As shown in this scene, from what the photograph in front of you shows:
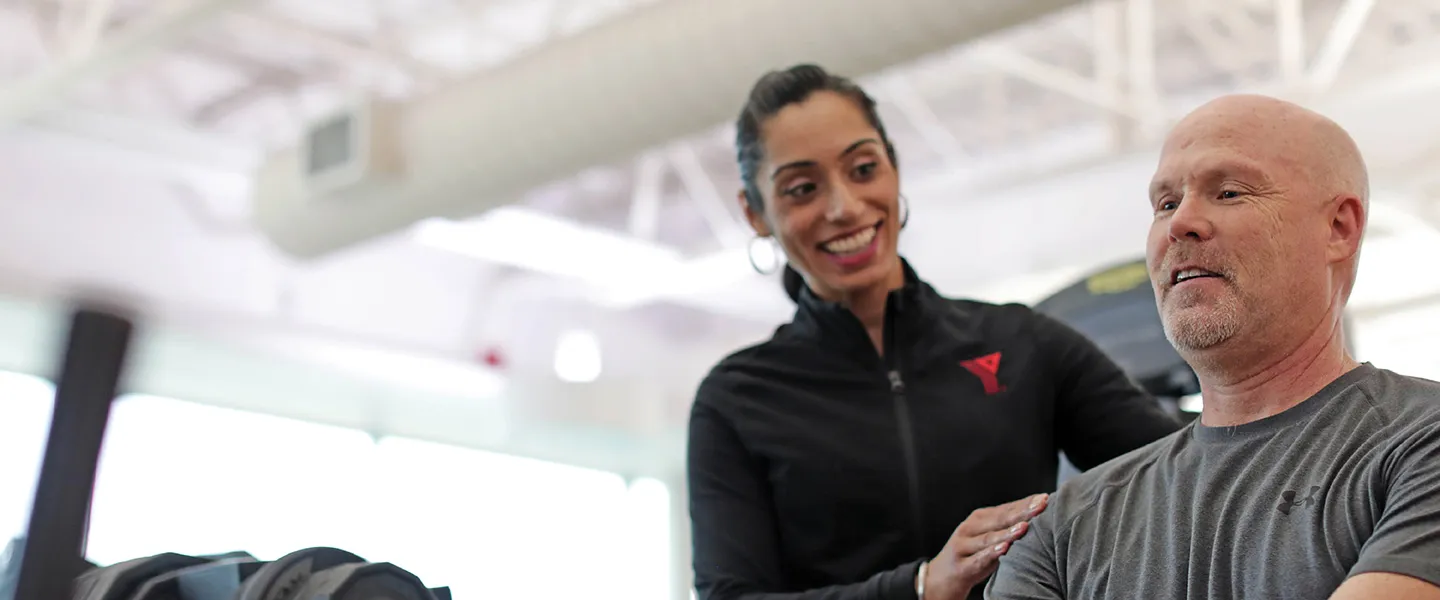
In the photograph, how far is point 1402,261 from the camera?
586cm

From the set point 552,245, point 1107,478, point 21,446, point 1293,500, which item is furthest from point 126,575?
point 552,245

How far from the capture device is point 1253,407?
3.93ft

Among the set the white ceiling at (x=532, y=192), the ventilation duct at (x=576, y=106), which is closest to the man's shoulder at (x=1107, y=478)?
the ventilation duct at (x=576, y=106)

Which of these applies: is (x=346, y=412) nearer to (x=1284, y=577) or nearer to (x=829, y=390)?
(x=829, y=390)

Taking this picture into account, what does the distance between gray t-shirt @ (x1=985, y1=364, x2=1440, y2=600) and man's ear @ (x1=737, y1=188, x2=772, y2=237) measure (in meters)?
0.60

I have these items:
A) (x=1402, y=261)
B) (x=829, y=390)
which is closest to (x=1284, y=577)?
(x=829, y=390)

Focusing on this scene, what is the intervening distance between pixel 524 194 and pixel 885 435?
3.10 m

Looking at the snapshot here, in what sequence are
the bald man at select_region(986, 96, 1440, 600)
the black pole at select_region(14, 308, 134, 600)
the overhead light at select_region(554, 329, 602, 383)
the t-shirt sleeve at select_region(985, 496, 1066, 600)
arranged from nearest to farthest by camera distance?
the black pole at select_region(14, 308, 134, 600) < the bald man at select_region(986, 96, 1440, 600) < the t-shirt sleeve at select_region(985, 496, 1066, 600) < the overhead light at select_region(554, 329, 602, 383)

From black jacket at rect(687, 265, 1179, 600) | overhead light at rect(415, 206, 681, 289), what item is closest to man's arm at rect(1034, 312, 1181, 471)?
black jacket at rect(687, 265, 1179, 600)

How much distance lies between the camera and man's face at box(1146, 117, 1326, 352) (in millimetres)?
1174

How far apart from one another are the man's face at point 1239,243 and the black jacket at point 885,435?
0.42 meters

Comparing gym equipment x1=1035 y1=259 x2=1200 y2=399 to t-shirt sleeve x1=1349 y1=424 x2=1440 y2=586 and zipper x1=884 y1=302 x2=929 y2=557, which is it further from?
t-shirt sleeve x1=1349 y1=424 x2=1440 y2=586

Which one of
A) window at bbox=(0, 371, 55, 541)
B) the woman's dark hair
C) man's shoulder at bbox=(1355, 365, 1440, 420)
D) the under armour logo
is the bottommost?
the under armour logo

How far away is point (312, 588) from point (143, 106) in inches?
249
